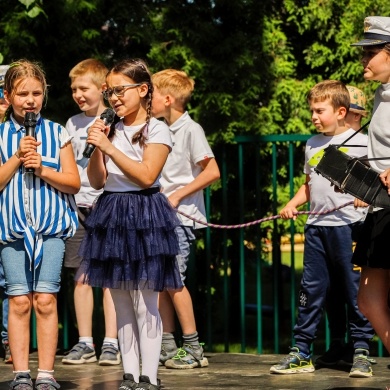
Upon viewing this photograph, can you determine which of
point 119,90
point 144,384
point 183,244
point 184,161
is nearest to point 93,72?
point 184,161

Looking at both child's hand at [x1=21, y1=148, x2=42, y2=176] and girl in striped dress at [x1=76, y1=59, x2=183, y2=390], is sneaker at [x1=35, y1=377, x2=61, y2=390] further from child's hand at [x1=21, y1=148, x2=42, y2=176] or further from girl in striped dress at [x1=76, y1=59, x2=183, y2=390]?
child's hand at [x1=21, y1=148, x2=42, y2=176]

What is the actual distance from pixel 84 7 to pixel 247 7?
131cm

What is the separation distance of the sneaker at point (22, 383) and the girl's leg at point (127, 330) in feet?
1.74

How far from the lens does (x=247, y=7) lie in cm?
872

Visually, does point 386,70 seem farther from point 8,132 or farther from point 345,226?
point 8,132

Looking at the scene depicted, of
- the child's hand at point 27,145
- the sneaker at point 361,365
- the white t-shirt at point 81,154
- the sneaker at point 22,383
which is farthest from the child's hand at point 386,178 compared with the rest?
the white t-shirt at point 81,154

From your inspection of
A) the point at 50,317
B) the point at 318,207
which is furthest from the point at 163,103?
the point at 50,317

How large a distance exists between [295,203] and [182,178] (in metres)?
0.79

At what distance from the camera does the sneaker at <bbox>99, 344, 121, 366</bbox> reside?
6934 millimetres

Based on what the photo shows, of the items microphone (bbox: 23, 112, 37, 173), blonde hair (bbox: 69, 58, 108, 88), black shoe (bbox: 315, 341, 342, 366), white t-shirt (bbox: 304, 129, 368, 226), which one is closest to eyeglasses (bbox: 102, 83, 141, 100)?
→ microphone (bbox: 23, 112, 37, 173)

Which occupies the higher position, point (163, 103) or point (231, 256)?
point (163, 103)

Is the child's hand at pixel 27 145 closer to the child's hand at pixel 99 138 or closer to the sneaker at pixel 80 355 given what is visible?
the child's hand at pixel 99 138

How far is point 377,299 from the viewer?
5484 mm

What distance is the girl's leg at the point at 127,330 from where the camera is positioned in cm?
571
